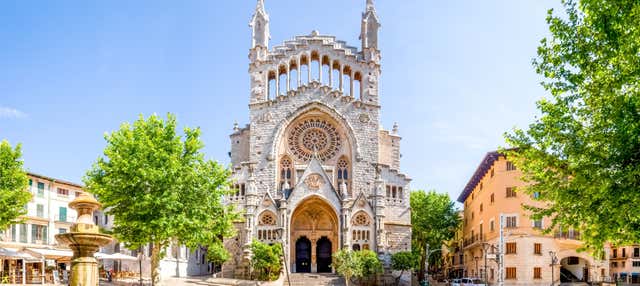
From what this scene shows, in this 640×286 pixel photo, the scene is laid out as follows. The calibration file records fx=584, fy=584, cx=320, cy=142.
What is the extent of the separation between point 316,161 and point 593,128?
118 feet

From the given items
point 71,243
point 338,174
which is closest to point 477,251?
point 338,174

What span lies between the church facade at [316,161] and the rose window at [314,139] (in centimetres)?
10

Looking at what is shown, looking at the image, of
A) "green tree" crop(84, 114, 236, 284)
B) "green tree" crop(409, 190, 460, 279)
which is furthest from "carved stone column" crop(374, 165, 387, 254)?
"green tree" crop(84, 114, 236, 284)

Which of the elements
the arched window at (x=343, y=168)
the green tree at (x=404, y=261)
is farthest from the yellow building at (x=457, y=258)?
the arched window at (x=343, y=168)

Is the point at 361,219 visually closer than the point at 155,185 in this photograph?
No

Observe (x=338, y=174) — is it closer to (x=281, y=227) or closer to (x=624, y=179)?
(x=281, y=227)

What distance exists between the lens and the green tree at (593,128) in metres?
18.9

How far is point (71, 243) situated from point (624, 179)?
1898cm

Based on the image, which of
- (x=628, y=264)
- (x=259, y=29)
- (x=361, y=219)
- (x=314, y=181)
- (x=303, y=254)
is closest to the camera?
(x=314, y=181)

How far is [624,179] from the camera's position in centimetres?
1927

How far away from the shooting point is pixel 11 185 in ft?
130

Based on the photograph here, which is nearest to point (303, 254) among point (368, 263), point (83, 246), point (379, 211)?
point (379, 211)

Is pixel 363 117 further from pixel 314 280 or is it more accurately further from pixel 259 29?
pixel 314 280

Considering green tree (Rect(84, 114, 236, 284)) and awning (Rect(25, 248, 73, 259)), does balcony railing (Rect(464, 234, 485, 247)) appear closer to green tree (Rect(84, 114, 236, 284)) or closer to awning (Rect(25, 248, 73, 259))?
green tree (Rect(84, 114, 236, 284))
